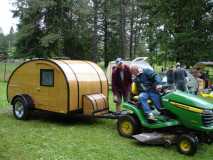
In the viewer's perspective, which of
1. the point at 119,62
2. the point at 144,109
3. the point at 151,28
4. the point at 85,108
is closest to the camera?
the point at 144,109

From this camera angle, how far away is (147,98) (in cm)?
948

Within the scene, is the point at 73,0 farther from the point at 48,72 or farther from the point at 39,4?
the point at 48,72

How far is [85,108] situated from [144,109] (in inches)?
92.4

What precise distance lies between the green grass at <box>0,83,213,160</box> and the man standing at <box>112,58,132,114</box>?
38.1 inches

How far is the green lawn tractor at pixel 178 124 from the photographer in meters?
8.54

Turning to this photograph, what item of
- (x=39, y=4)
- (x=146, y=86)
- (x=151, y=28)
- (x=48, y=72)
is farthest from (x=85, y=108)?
(x=39, y=4)

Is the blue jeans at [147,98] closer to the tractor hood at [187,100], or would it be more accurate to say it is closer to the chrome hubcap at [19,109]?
the tractor hood at [187,100]

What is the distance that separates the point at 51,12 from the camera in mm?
50094

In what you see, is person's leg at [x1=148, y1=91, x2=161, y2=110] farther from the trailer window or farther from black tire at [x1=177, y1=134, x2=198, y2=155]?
the trailer window

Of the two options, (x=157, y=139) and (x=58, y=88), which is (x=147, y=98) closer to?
(x=157, y=139)

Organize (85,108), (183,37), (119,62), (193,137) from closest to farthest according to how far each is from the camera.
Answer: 1. (193,137)
2. (85,108)
3. (119,62)
4. (183,37)

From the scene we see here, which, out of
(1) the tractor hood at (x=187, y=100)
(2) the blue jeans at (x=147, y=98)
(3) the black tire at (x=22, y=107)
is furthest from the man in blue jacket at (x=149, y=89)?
(3) the black tire at (x=22, y=107)

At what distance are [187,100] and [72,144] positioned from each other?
2.68 metres

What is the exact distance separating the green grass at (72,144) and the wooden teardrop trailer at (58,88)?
1.56 feet
